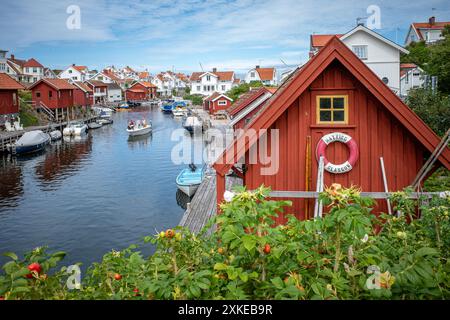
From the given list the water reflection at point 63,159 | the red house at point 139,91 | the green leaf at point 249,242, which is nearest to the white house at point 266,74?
the red house at point 139,91

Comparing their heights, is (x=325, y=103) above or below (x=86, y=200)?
above

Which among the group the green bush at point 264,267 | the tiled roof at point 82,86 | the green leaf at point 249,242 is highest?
the tiled roof at point 82,86

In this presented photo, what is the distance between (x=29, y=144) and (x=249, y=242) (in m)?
49.6

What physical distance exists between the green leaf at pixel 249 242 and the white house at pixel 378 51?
42.2 m

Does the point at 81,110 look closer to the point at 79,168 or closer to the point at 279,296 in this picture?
the point at 79,168

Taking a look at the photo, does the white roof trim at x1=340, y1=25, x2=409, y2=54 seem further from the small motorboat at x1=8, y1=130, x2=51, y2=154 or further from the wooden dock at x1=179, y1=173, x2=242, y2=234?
the small motorboat at x1=8, y1=130, x2=51, y2=154

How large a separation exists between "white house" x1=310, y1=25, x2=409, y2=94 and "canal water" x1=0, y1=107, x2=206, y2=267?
2206 centimetres

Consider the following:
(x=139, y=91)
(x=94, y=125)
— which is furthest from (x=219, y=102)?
(x=139, y=91)

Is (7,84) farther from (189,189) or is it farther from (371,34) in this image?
(371,34)

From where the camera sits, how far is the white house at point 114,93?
13475 cm

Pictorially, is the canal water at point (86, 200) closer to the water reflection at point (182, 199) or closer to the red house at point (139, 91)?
the water reflection at point (182, 199)

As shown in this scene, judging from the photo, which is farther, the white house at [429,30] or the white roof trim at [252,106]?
the white house at [429,30]

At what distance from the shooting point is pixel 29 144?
47812 mm
